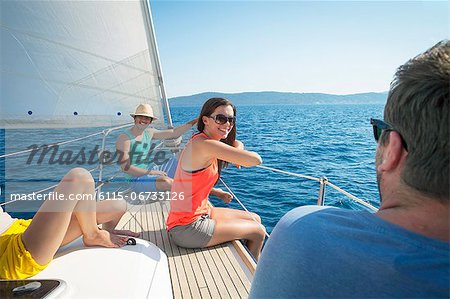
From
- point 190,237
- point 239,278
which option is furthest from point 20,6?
point 239,278

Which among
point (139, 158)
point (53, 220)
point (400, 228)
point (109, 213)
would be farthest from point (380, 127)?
point (139, 158)

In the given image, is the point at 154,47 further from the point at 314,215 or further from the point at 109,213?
the point at 314,215

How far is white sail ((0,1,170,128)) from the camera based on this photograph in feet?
12.2

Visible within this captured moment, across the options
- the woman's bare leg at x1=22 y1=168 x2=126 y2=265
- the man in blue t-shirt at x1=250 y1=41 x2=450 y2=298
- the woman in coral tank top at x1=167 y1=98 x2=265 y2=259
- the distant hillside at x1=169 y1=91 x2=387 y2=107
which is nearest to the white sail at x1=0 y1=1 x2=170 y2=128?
the woman in coral tank top at x1=167 y1=98 x2=265 y2=259

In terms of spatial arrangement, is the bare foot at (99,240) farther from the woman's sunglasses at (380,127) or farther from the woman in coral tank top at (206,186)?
the woman's sunglasses at (380,127)

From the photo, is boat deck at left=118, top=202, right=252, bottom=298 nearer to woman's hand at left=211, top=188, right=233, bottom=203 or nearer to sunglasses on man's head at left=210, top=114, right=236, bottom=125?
woman's hand at left=211, top=188, right=233, bottom=203

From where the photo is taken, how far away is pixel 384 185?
0.69 m

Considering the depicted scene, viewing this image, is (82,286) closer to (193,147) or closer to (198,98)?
(193,147)

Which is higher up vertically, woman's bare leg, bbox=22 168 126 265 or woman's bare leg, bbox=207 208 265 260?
woman's bare leg, bbox=22 168 126 265

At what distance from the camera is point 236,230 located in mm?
2342

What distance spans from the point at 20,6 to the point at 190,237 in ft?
11.2

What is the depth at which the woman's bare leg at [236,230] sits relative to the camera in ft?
7.63

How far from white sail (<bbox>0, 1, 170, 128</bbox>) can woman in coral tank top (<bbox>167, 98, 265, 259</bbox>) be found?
276 centimetres

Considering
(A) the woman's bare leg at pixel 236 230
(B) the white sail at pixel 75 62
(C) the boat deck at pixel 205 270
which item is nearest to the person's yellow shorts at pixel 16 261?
(C) the boat deck at pixel 205 270
